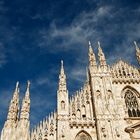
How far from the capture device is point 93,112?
21.7 m

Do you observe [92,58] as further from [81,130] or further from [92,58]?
[81,130]

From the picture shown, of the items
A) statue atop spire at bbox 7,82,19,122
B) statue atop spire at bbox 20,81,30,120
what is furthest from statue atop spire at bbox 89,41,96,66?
statue atop spire at bbox 7,82,19,122

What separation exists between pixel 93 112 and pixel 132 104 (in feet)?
12.8

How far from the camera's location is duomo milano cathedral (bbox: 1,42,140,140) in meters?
19.8

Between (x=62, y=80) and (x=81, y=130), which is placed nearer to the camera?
(x=81, y=130)

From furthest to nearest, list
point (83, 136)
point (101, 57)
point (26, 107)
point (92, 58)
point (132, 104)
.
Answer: point (101, 57) → point (92, 58) → point (132, 104) → point (26, 107) → point (83, 136)

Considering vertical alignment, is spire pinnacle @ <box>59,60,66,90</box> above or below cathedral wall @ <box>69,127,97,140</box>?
above

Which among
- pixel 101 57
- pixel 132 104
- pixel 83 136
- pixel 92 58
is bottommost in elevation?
pixel 83 136

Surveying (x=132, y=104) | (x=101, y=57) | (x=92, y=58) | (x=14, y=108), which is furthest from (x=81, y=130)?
(x=101, y=57)

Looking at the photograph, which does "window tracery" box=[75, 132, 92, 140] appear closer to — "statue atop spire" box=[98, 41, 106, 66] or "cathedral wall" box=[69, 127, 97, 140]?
"cathedral wall" box=[69, 127, 97, 140]

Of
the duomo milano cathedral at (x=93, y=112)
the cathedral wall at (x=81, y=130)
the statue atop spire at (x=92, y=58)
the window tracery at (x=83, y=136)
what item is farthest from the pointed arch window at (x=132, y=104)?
the window tracery at (x=83, y=136)

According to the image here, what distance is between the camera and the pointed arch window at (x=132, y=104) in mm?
22250

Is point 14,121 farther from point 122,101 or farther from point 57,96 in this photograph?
point 122,101

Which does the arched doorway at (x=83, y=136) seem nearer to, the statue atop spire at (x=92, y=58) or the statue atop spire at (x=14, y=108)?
the statue atop spire at (x=14, y=108)
